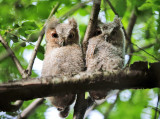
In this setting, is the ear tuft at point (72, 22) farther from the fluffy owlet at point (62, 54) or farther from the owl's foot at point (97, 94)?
the owl's foot at point (97, 94)

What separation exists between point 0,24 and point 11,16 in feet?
0.87

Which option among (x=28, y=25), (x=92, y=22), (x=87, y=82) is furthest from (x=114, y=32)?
(x=87, y=82)

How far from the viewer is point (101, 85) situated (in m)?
2.56

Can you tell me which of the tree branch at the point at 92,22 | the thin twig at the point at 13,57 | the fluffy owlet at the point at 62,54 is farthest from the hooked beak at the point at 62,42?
A: the thin twig at the point at 13,57

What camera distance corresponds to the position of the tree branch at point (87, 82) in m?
2.33

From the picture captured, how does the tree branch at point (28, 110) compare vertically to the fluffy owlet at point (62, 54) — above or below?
below

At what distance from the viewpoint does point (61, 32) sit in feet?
12.6

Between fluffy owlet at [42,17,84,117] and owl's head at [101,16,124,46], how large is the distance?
1.67 ft

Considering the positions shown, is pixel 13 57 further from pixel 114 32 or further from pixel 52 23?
pixel 114 32

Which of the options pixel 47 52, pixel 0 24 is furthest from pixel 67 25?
pixel 0 24

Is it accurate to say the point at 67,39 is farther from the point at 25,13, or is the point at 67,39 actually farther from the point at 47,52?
the point at 25,13

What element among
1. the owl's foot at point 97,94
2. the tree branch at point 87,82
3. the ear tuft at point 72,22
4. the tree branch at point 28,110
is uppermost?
the ear tuft at point 72,22

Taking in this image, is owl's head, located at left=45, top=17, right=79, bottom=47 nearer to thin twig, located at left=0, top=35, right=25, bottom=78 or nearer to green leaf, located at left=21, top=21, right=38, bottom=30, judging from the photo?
green leaf, located at left=21, top=21, right=38, bottom=30

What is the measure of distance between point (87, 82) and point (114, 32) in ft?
5.43
